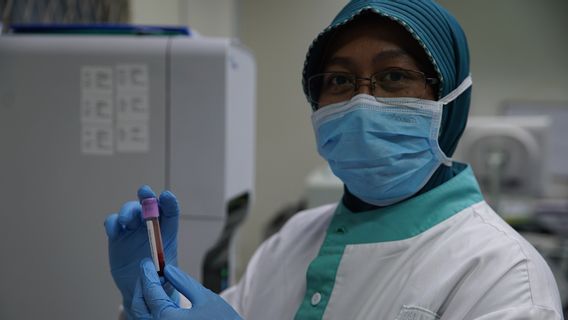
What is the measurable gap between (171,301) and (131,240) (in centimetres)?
21

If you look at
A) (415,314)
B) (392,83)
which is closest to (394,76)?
(392,83)

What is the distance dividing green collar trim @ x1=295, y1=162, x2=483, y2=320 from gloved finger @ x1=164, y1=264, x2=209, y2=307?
0.73 ft

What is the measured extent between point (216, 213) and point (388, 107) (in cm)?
55

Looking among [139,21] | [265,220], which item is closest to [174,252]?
[139,21]

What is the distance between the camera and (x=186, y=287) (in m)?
0.71

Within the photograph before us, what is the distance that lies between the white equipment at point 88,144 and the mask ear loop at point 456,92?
21.3 inches

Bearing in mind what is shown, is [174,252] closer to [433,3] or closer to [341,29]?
[341,29]

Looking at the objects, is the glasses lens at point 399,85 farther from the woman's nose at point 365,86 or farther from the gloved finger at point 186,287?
→ the gloved finger at point 186,287

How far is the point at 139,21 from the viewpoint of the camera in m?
2.00

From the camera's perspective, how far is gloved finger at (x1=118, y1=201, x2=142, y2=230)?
82cm

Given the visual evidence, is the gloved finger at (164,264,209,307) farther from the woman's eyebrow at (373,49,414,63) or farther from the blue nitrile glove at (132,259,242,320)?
the woman's eyebrow at (373,49,414,63)

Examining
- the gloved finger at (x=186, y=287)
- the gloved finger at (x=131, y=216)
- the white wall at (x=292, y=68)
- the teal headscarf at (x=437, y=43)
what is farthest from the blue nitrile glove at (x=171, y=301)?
the white wall at (x=292, y=68)

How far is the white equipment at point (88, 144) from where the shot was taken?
1190mm

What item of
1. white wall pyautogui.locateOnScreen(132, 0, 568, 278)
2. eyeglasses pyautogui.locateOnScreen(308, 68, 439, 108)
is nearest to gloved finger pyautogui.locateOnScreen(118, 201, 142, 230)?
eyeglasses pyautogui.locateOnScreen(308, 68, 439, 108)
